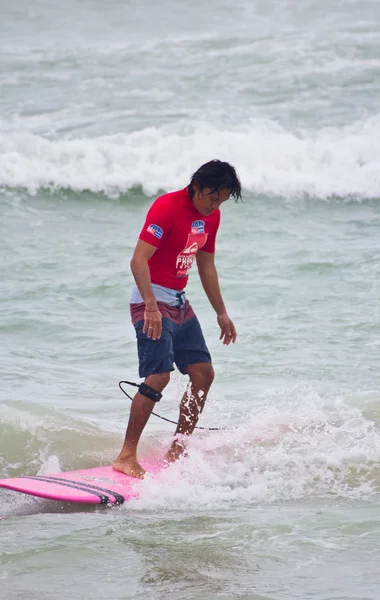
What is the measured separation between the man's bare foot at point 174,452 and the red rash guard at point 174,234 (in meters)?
1.04

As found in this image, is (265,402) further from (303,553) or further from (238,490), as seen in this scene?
(303,553)

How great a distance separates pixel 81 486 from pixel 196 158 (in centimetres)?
1069

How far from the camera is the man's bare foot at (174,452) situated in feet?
17.7

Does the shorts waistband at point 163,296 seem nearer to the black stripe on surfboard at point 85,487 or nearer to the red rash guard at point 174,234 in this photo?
the red rash guard at point 174,234

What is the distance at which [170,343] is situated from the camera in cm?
500

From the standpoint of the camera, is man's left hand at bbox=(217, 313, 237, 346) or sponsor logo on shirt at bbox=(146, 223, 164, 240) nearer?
sponsor logo on shirt at bbox=(146, 223, 164, 240)

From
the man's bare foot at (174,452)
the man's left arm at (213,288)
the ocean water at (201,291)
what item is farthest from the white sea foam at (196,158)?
the man's bare foot at (174,452)

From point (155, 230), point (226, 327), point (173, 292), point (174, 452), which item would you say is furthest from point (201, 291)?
point (155, 230)

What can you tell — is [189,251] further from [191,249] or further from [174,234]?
[174,234]

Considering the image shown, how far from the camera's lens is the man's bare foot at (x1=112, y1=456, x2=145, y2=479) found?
16.7 feet

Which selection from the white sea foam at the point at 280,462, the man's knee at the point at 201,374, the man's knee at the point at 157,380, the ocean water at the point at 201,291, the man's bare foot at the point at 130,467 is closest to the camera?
the ocean water at the point at 201,291

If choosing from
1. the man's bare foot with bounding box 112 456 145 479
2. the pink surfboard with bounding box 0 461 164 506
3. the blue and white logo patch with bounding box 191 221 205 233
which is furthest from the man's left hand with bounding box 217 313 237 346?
the pink surfboard with bounding box 0 461 164 506

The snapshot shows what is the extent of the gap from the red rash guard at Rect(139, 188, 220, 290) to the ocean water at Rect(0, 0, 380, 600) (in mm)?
1186

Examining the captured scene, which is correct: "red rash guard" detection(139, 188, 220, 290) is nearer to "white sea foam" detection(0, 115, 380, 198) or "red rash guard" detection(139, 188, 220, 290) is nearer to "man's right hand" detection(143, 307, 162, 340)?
"man's right hand" detection(143, 307, 162, 340)
